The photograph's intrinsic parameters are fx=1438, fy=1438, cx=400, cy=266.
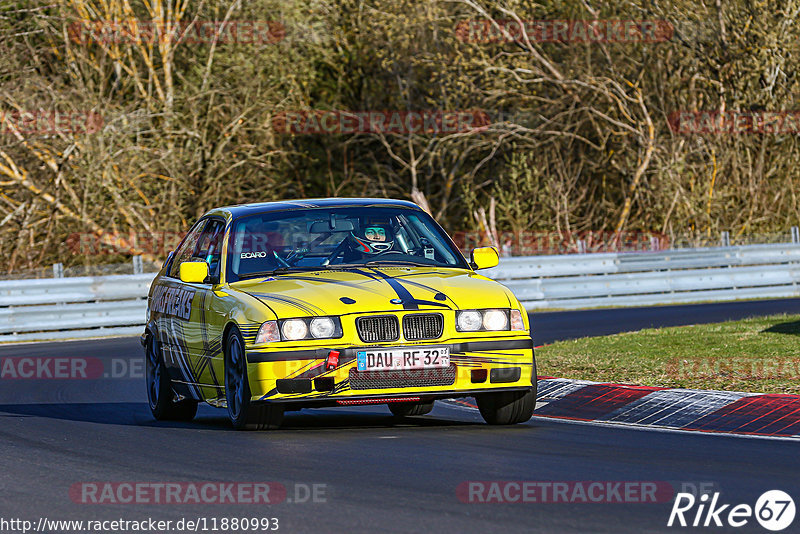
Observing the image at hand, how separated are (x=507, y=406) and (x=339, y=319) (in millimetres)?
1429

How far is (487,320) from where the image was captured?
9.28 meters

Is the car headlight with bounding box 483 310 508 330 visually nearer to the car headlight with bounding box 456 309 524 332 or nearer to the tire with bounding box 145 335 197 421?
the car headlight with bounding box 456 309 524 332

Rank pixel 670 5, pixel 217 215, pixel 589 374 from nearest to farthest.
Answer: pixel 217 215
pixel 589 374
pixel 670 5

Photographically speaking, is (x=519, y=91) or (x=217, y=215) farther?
(x=519, y=91)

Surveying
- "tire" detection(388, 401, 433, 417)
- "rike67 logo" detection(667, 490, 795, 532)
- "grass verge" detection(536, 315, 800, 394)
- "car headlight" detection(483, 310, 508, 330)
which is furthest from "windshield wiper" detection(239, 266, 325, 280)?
"rike67 logo" detection(667, 490, 795, 532)

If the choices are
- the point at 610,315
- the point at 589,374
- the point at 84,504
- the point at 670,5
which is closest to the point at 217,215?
the point at 589,374

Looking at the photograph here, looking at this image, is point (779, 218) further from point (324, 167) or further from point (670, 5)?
point (324, 167)

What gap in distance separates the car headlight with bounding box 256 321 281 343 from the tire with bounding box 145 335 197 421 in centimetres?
215

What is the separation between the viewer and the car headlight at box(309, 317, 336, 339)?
9016 mm

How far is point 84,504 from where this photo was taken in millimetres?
6836

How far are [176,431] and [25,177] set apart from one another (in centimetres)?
1866

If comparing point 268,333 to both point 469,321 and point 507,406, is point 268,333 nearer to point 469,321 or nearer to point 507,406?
point 469,321

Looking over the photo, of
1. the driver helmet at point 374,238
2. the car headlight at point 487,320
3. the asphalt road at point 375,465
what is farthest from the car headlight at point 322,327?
the driver helmet at point 374,238

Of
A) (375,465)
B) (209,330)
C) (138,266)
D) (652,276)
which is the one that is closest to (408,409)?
(209,330)
